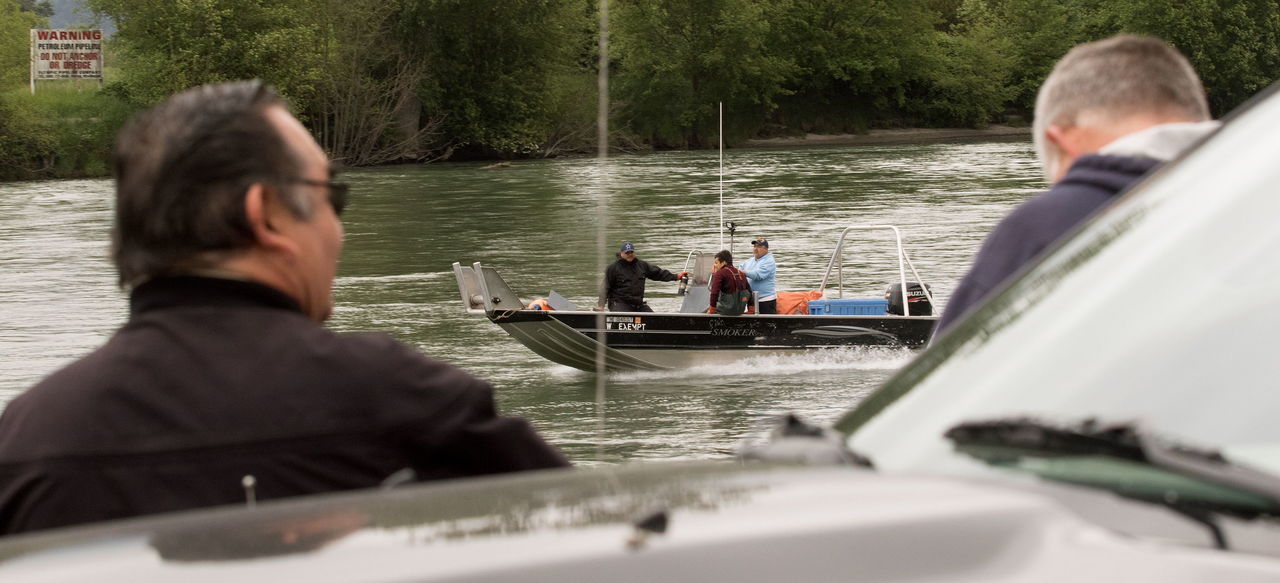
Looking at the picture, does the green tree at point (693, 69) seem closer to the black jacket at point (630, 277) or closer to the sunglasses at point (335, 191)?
the black jacket at point (630, 277)

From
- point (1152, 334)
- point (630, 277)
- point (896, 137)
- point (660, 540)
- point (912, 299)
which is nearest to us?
point (660, 540)

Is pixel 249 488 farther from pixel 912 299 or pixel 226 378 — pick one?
pixel 912 299

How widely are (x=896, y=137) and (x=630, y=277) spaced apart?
63308 millimetres

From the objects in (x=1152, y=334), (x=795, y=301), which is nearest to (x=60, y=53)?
(x=795, y=301)

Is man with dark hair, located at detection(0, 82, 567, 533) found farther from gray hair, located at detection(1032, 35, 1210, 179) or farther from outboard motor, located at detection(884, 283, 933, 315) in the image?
outboard motor, located at detection(884, 283, 933, 315)

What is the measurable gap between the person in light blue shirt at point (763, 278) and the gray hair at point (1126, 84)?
1793 centimetres

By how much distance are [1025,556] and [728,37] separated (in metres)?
81.8

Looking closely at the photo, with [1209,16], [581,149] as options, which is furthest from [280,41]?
[1209,16]

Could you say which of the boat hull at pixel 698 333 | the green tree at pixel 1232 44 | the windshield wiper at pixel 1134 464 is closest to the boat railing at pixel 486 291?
the boat hull at pixel 698 333

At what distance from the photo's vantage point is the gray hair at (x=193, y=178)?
1878mm

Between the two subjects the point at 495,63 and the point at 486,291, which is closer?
the point at 486,291

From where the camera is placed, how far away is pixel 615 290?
69.1ft

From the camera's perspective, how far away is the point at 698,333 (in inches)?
818

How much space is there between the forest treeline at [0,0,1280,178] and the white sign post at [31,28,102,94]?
1371 mm
